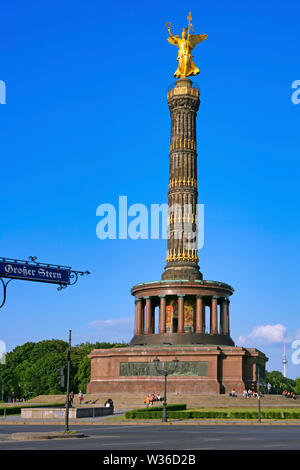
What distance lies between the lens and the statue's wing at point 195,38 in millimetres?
77438

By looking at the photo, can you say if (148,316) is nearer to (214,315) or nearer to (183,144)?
(214,315)

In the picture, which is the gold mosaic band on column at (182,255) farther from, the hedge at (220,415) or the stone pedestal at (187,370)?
the hedge at (220,415)

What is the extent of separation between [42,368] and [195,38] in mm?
54540

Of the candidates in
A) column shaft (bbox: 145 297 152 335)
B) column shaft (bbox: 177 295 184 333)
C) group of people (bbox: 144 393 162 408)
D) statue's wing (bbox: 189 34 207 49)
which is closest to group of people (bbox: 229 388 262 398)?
group of people (bbox: 144 393 162 408)

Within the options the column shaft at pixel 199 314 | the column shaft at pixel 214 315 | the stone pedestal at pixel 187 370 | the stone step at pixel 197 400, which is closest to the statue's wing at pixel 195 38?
the column shaft at pixel 214 315

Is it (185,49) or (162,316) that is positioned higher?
(185,49)

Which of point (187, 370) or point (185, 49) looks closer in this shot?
point (187, 370)

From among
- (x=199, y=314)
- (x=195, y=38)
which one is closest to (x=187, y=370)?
(x=199, y=314)

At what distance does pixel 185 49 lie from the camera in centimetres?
7725

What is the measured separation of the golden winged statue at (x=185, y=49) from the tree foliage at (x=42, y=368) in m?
44.1

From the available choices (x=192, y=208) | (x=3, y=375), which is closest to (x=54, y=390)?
(x=3, y=375)
